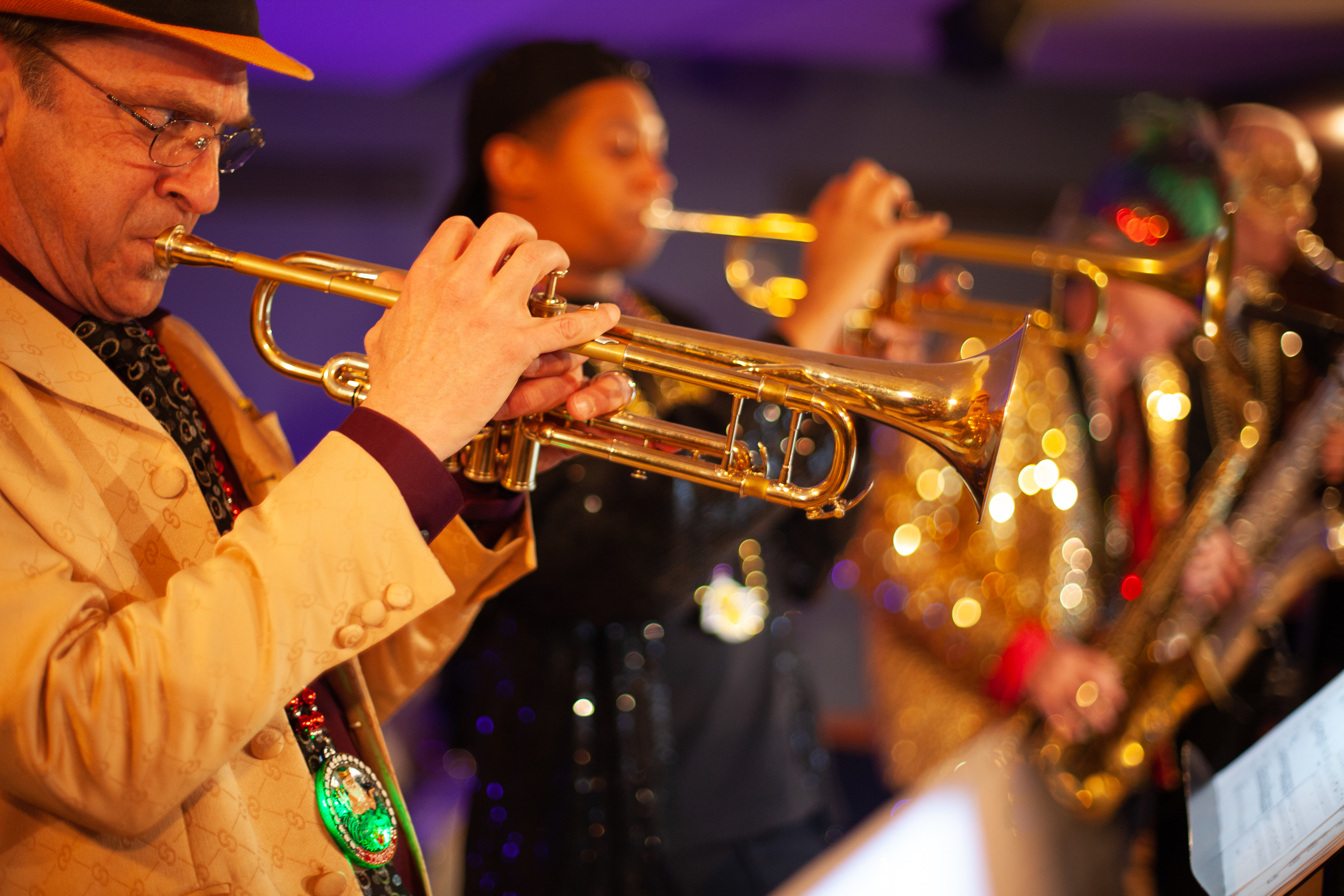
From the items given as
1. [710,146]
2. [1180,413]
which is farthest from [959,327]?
[710,146]

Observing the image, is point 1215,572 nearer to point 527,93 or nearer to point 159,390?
point 527,93

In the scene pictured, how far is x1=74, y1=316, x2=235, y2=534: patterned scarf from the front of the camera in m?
1.14

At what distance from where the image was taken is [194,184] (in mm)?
1115

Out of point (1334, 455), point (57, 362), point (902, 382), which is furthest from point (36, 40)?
point (1334, 455)

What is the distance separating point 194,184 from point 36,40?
0.65ft

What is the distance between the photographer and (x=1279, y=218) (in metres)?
2.61

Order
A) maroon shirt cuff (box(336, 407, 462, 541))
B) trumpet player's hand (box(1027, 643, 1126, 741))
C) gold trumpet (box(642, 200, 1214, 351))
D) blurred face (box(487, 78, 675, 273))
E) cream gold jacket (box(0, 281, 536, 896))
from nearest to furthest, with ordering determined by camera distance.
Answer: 1. cream gold jacket (box(0, 281, 536, 896))
2. maroon shirt cuff (box(336, 407, 462, 541))
3. blurred face (box(487, 78, 675, 273))
4. gold trumpet (box(642, 200, 1214, 351))
5. trumpet player's hand (box(1027, 643, 1126, 741))

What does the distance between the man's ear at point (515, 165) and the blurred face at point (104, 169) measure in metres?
0.94

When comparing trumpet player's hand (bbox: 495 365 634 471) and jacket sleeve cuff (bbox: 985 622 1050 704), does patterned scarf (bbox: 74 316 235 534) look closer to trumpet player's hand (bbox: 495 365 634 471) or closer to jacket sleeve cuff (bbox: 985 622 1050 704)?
trumpet player's hand (bbox: 495 365 634 471)

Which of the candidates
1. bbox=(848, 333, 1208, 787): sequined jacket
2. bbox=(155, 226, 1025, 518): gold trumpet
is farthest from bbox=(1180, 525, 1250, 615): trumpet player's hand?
bbox=(155, 226, 1025, 518): gold trumpet

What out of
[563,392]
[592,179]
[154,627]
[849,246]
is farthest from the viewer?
[849,246]

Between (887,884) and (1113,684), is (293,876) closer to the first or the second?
(887,884)

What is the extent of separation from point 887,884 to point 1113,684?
1.12 metres

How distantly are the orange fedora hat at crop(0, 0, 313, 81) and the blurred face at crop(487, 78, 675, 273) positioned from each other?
2.92ft
